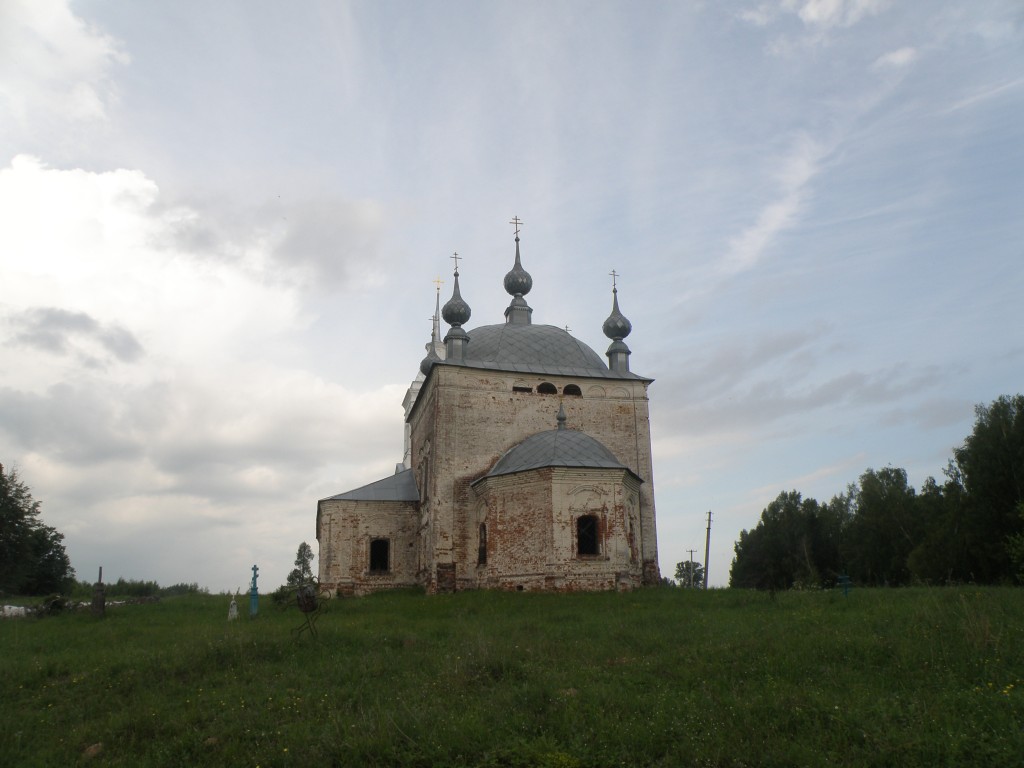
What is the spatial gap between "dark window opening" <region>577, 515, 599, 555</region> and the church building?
3 centimetres

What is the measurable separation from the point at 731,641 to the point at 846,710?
3.15 meters

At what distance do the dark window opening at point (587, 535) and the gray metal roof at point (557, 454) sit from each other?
1.43 metres

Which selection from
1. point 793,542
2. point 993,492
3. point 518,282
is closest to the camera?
point 993,492

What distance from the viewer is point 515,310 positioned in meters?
28.8

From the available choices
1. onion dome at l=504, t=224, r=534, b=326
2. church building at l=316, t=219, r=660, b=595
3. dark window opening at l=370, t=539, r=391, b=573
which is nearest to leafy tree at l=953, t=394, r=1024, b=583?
church building at l=316, t=219, r=660, b=595

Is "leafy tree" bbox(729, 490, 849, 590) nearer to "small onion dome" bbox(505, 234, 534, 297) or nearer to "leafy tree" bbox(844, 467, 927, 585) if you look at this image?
"leafy tree" bbox(844, 467, 927, 585)

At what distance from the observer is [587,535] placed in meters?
20.2

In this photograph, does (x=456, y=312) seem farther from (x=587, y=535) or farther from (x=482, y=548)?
(x=587, y=535)

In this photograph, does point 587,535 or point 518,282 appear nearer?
Answer: point 587,535

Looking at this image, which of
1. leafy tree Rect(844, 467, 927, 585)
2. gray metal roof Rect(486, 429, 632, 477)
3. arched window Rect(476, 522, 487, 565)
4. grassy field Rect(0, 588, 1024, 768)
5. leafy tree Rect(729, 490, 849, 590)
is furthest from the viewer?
leafy tree Rect(729, 490, 849, 590)

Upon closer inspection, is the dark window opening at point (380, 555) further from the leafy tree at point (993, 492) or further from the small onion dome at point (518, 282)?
the leafy tree at point (993, 492)

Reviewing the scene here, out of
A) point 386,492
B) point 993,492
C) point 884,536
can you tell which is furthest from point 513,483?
point 884,536

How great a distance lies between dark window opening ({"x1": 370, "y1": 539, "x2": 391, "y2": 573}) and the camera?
83.4 ft

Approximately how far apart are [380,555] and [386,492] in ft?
6.71
